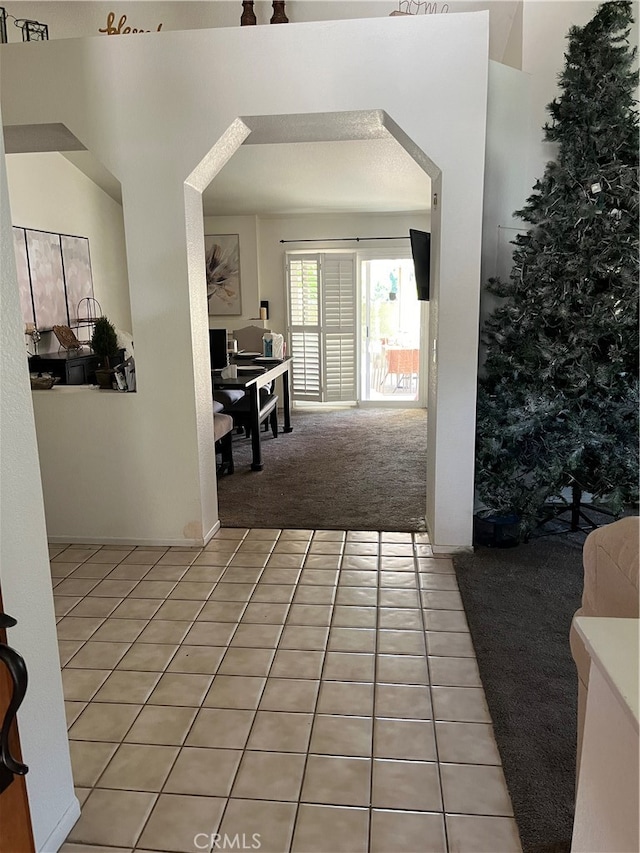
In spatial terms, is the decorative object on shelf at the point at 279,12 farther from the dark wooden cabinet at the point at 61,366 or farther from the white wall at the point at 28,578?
the dark wooden cabinet at the point at 61,366

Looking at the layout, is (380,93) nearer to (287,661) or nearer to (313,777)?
(287,661)

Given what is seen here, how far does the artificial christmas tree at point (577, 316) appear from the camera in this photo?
291 cm

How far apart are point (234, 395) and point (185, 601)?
7.13 ft

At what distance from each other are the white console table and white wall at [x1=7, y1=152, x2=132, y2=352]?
16.2 feet

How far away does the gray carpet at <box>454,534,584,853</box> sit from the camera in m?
1.69

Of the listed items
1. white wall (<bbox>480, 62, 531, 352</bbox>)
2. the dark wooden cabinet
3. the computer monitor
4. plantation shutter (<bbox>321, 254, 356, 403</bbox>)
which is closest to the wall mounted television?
white wall (<bbox>480, 62, 531, 352</bbox>)

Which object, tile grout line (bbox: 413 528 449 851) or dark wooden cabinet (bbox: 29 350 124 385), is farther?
dark wooden cabinet (bbox: 29 350 124 385)

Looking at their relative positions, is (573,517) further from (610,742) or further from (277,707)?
(610,742)

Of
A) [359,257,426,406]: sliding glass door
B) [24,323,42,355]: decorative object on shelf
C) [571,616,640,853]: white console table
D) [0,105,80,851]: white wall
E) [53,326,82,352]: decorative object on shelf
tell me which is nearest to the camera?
[571,616,640,853]: white console table

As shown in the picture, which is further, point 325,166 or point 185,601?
point 325,166

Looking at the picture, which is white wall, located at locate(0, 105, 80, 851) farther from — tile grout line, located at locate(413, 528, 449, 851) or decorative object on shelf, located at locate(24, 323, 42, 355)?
decorative object on shelf, located at locate(24, 323, 42, 355)

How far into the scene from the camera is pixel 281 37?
2.95m

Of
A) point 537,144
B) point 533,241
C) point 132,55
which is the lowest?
point 533,241

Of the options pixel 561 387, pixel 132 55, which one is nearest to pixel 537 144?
pixel 561 387
